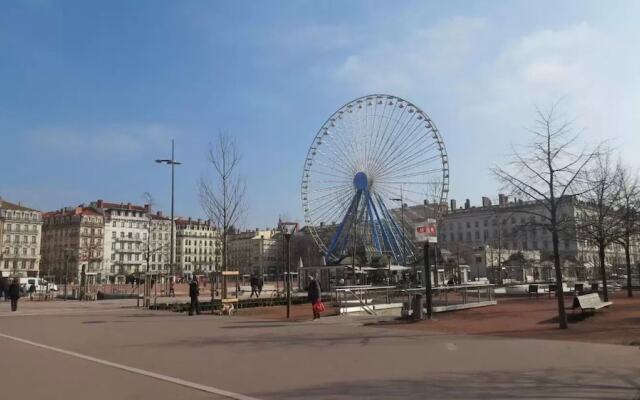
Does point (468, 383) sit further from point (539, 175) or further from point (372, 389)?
point (539, 175)

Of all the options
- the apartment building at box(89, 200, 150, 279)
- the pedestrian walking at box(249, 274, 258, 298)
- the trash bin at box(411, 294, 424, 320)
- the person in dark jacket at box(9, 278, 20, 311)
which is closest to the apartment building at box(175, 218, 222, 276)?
the apartment building at box(89, 200, 150, 279)

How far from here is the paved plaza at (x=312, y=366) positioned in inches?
340

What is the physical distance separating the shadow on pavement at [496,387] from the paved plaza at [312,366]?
0.05ft

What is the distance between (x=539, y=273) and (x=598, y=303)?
56061mm

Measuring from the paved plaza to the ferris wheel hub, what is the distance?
3170 centimetres

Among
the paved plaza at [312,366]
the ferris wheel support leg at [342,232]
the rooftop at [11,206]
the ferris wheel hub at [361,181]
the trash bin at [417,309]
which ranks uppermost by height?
the rooftop at [11,206]

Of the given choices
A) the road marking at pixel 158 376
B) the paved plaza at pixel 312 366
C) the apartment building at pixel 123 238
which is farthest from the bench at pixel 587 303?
the apartment building at pixel 123 238

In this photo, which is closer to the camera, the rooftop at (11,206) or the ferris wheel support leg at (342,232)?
the ferris wheel support leg at (342,232)

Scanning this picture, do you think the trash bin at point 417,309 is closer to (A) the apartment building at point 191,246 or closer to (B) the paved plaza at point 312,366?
(B) the paved plaza at point 312,366

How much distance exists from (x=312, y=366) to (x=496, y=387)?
11.9ft

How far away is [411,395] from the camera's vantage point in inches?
326

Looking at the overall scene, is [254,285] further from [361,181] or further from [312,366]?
[312,366]

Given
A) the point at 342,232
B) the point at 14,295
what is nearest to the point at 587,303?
the point at 14,295

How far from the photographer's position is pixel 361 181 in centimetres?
4912
